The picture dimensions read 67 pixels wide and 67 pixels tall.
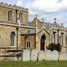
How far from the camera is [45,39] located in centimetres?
7525

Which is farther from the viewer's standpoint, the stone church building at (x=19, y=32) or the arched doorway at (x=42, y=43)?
the arched doorway at (x=42, y=43)

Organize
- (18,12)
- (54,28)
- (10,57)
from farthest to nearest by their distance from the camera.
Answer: (54,28) < (18,12) < (10,57)

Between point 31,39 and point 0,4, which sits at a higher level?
point 0,4

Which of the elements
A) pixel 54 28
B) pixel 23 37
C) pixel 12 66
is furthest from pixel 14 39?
pixel 12 66

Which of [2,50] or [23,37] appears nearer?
[2,50]

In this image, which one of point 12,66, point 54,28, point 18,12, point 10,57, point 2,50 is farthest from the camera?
point 54,28

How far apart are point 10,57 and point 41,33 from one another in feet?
65.0

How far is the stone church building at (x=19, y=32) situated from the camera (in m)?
69.1

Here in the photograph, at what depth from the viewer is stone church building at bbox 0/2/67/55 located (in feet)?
227

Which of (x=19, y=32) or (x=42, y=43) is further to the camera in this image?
(x=42, y=43)

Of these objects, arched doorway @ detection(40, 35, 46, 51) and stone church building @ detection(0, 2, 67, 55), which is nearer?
stone church building @ detection(0, 2, 67, 55)

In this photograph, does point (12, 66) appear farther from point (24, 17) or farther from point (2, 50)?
point (24, 17)

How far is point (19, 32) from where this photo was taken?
72.6 meters

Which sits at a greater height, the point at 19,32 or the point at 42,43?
the point at 19,32
